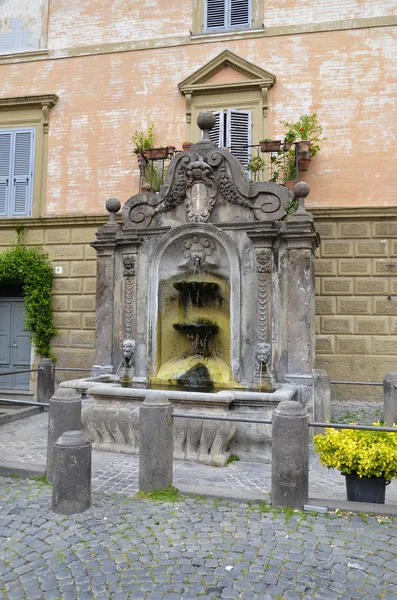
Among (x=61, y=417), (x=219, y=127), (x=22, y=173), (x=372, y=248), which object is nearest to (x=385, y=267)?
(x=372, y=248)

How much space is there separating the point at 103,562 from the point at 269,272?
5.98 m

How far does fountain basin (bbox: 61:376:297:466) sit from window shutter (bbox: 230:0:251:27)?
10.6 metres

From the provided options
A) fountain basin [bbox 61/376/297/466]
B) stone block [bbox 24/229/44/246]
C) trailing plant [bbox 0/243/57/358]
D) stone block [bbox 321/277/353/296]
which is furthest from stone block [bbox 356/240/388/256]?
stone block [bbox 24/229/44/246]

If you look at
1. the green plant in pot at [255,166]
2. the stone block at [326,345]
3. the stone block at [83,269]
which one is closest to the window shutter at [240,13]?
the green plant in pot at [255,166]

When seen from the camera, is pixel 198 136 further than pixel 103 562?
Yes

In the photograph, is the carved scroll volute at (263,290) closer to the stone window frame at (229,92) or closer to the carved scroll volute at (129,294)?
the carved scroll volute at (129,294)

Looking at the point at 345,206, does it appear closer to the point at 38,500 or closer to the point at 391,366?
the point at 391,366

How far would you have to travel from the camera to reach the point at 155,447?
18.4 feet

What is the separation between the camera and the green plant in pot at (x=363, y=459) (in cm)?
498

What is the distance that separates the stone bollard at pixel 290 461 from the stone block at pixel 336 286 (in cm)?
746

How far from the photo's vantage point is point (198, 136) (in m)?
13.6

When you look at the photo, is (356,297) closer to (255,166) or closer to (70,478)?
(255,166)

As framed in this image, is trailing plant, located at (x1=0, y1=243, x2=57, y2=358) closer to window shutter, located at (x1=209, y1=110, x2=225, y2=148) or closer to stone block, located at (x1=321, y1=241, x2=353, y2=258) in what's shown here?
window shutter, located at (x1=209, y1=110, x2=225, y2=148)

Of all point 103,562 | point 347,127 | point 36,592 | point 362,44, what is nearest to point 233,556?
point 103,562
